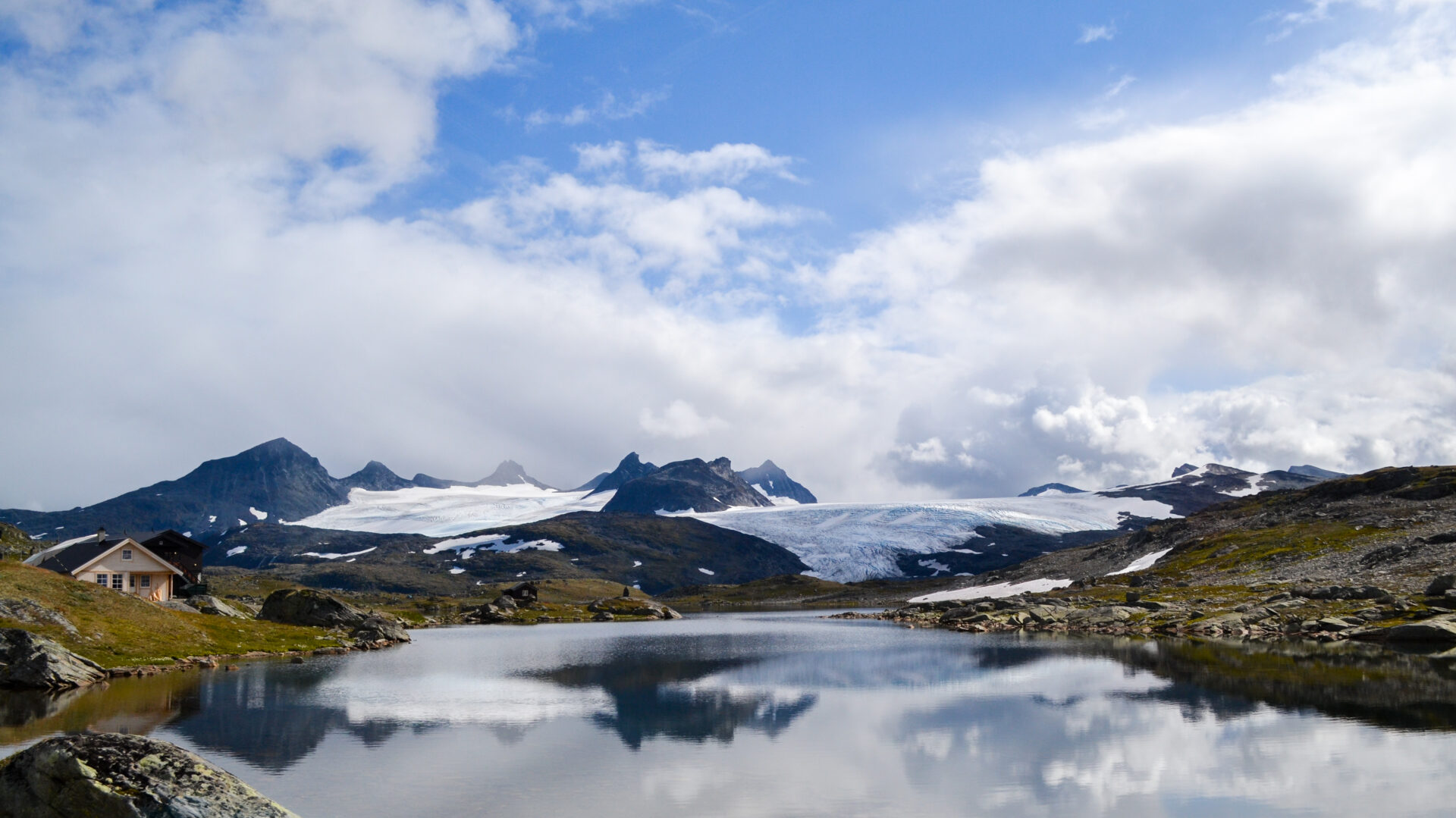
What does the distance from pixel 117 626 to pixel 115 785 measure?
48.0 metres

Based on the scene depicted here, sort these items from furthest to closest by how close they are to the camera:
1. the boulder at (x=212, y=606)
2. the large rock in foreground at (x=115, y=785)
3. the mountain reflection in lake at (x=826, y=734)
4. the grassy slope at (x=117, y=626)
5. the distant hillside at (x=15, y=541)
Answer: the distant hillside at (x=15, y=541) → the boulder at (x=212, y=606) → the grassy slope at (x=117, y=626) → the mountain reflection in lake at (x=826, y=734) → the large rock in foreground at (x=115, y=785)

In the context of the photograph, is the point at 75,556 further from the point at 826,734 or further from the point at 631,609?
the point at 631,609

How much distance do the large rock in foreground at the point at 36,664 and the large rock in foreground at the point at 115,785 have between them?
103 feet

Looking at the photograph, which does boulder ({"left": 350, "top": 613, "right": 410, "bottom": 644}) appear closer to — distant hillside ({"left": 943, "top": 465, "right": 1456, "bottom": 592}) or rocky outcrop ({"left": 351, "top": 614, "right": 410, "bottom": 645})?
rocky outcrop ({"left": 351, "top": 614, "right": 410, "bottom": 645})

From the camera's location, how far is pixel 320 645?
236 feet

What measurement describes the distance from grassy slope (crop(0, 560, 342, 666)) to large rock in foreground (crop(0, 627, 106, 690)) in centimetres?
455

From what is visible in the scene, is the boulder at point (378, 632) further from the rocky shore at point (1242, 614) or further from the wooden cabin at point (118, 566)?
the rocky shore at point (1242, 614)

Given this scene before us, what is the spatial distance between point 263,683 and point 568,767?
27.6 meters

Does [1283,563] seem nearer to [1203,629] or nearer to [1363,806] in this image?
[1203,629]

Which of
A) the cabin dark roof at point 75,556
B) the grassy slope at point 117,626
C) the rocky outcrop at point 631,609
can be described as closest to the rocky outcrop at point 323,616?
the cabin dark roof at point 75,556

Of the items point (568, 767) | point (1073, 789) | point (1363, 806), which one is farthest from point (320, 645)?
point (1363, 806)

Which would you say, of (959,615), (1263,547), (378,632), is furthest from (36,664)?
(1263,547)

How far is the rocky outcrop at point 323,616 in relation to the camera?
85500mm

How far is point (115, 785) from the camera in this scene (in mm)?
14688
